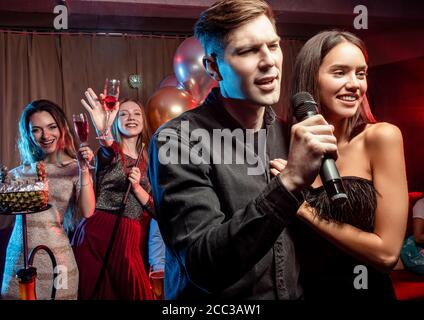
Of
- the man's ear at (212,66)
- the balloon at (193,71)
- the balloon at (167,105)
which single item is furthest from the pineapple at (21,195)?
the balloon at (193,71)

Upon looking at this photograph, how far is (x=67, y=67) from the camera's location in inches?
183

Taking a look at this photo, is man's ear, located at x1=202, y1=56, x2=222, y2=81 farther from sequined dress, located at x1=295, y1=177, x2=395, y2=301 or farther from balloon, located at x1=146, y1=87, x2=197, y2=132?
balloon, located at x1=146, y1=87, x2=197, y2=132

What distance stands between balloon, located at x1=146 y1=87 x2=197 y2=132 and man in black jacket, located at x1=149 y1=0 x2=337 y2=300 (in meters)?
1.79

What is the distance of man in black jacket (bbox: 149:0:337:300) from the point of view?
0.89 metres

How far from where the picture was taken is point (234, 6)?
1100 mm

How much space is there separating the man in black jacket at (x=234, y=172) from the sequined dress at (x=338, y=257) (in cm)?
12

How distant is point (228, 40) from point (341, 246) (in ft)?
2.36

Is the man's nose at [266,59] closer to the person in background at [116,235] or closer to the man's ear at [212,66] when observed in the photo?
the man's ear at [212,66]

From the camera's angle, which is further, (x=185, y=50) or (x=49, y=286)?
(x=185, y=50)

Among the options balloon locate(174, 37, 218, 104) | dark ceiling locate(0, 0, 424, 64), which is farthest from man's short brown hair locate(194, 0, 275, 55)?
dark ceiling locate(0, 0, 424, 64)

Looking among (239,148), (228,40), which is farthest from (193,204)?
(228,40)

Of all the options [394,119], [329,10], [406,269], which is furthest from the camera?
[394,119]
